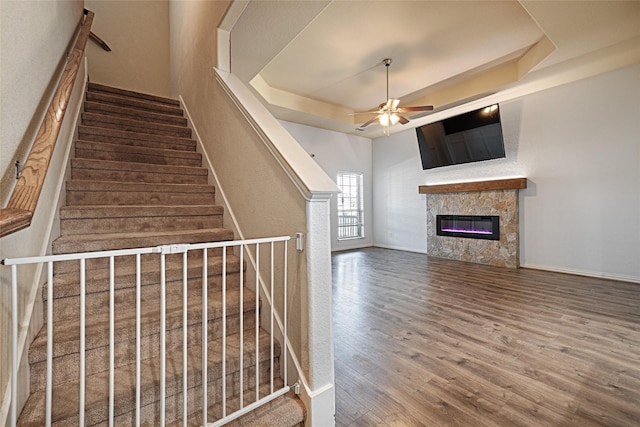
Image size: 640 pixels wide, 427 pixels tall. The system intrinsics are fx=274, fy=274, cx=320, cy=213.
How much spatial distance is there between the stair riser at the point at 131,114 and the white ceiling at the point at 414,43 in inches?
44.5

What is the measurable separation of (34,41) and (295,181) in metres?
1.56

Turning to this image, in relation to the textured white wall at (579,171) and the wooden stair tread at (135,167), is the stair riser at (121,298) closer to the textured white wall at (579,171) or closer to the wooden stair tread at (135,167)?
the wooden stair tread at (135,167)

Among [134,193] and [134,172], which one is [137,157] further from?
[134,193]

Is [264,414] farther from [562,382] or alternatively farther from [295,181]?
[562,382]

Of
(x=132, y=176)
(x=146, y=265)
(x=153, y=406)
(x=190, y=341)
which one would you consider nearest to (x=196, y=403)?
(x=153, y=406)

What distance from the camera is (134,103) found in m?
3.47

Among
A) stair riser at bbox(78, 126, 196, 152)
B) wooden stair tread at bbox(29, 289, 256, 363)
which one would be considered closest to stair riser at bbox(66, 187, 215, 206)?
stair riser at bbox(78, 126, 196, 152)

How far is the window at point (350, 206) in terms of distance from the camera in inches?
276

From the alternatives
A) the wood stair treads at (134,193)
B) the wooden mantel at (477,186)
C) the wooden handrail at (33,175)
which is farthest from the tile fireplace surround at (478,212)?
the wooden handrail at (33,175)

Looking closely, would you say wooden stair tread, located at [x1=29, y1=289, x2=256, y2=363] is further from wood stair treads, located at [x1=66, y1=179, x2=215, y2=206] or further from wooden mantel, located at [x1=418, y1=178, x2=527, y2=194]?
wooden mantel, located at [x1=418, y1=178, x2=527, y2=194]

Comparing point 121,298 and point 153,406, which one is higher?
point 121,298

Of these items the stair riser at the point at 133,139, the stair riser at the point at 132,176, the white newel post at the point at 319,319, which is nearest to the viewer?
the white newel post at the point at 319,319

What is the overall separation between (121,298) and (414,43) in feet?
14.3

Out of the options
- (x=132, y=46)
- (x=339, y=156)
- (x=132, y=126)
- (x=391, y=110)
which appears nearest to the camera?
(x=132, y=126)
